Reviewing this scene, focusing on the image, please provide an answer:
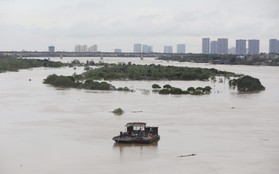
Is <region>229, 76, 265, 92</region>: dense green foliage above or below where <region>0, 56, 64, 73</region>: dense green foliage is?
below

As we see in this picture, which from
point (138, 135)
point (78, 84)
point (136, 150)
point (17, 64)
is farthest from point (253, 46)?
point (136, 150)

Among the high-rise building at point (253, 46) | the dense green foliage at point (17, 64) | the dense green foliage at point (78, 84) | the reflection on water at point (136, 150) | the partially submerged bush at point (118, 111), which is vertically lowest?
the reflection on water at point (136, 150)

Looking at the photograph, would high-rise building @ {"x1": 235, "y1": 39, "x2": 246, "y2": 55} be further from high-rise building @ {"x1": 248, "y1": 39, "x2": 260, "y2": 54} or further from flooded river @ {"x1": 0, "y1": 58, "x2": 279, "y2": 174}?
flooded river @ {"x1": 0, "y1": 58, "x2": 279, "y2": 174}

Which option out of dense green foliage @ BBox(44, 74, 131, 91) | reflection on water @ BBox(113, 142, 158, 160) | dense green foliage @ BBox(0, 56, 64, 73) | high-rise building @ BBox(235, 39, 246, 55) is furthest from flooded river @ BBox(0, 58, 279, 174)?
high-rise building @ BBox(235, 39, 246, 55)

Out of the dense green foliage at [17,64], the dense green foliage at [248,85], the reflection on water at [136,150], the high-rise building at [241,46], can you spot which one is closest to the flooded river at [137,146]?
the reflection on water at [136,150]

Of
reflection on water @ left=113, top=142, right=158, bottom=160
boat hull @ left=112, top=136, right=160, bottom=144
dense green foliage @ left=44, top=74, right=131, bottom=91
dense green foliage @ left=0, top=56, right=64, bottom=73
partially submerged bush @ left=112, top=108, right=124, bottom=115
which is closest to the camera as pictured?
reflection on water @ left=113, top=142, right=158, bottom=160

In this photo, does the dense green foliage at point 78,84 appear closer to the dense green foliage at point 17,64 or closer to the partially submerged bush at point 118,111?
the partially submerged bush at point 118,111

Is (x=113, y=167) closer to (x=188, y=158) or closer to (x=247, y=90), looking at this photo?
(x=188, y=158)
